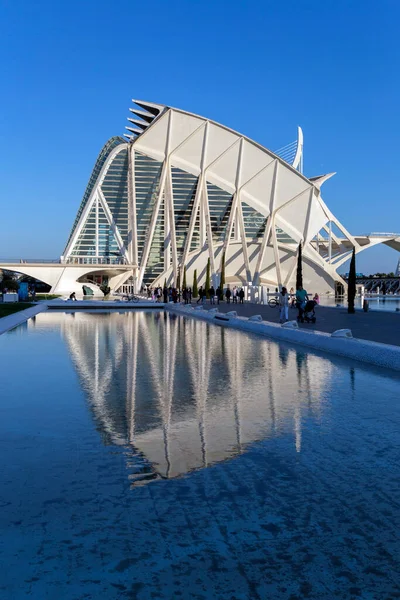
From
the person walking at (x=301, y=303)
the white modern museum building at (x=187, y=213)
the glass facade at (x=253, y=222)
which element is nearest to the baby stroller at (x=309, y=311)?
the person walking at (x=301, y=303)

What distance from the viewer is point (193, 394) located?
23.5ft

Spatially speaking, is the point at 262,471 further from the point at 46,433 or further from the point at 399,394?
the point at 399,394

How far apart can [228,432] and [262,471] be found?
3.63ft

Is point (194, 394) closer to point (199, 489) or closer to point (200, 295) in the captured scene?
point (199, 489)

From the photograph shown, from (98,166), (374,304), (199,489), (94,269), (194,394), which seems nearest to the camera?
(199,489)

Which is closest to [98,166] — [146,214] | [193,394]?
[146,214]

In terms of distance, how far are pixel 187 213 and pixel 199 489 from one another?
55.5 metres

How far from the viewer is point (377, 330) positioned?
50.0 feet

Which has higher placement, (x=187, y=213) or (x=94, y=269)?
(x=187, y=213)

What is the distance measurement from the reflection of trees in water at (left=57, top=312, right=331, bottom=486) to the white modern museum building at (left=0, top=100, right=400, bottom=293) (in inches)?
1603

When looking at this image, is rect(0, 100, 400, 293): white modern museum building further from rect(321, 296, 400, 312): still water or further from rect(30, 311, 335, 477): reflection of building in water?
rect(30, 311, 335, 477): reflection of building in water

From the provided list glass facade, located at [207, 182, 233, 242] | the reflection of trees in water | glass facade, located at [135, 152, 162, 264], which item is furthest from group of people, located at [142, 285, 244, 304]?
the reflection of trees in water

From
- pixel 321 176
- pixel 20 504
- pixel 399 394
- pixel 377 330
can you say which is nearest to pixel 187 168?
pixel 321 176

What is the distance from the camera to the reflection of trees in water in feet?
16.3
